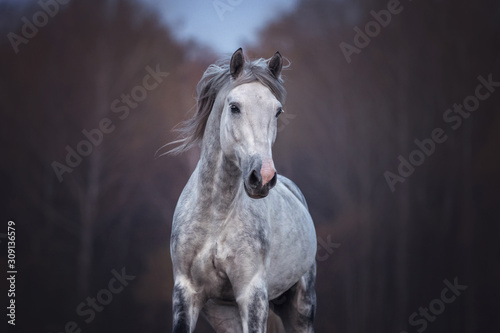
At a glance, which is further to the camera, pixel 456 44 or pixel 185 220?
pixel 456 44

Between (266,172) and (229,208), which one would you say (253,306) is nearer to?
(229,208)

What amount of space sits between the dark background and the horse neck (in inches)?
150

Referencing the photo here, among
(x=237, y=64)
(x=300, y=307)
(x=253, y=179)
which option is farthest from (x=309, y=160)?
(x=253, y=179)

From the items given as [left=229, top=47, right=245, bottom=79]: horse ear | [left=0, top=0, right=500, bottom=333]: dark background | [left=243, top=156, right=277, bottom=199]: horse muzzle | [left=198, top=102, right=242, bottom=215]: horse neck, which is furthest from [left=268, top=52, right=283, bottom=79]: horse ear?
[left=0, top=0, right=500, bottom=333]: dark background

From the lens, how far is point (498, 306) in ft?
21.9

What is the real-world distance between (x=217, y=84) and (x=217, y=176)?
0.47 meters

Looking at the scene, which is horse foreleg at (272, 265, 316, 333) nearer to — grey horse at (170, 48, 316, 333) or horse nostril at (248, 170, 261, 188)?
grey horse at (170, 48, 316, 333)

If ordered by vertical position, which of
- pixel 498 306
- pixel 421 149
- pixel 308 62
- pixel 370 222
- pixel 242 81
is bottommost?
pixel 498 306

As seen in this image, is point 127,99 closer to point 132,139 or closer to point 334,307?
point 132,139

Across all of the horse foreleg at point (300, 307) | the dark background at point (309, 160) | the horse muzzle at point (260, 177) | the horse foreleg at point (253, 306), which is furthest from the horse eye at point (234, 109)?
the dark background at point (309, 160)

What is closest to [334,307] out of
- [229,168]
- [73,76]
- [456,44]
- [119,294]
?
[119,294]

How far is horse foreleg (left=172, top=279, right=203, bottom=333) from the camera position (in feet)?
9.30

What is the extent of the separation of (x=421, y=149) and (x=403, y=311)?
1.92 metres

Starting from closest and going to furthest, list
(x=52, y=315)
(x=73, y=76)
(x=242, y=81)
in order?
1. (x=242, y=81)
2. (x=52, y=315)
3. (x=73, y=76)
